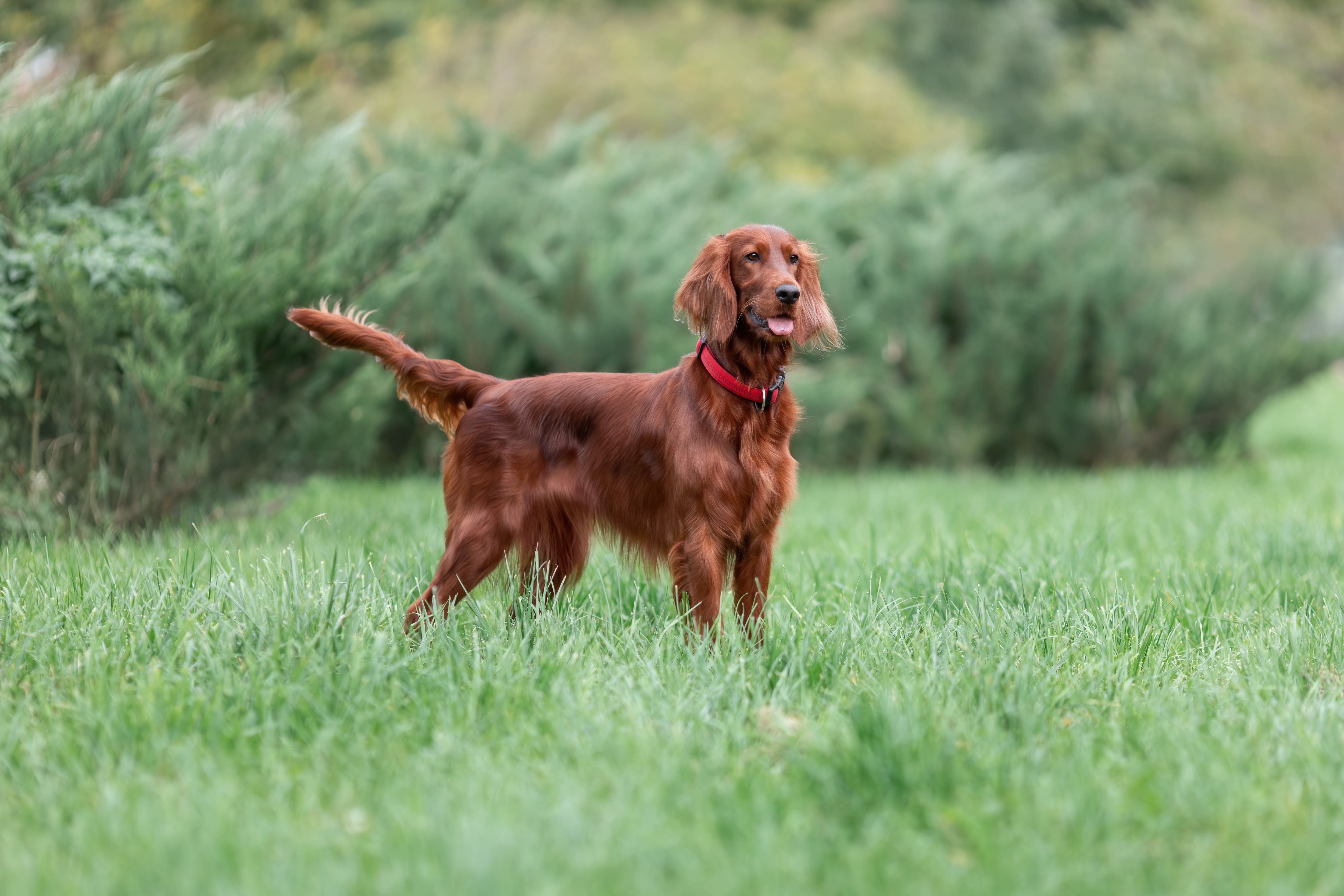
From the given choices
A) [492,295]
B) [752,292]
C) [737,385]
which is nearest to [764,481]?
[737,385]

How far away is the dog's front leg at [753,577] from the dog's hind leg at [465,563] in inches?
26.7

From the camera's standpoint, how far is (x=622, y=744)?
92.7 inches

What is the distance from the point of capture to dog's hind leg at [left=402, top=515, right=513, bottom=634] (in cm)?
327

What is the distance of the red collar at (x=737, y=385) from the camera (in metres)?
3.21

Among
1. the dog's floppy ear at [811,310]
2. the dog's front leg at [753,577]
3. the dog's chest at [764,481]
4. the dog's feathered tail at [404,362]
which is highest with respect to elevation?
the dog's floppy ear at [811,310]

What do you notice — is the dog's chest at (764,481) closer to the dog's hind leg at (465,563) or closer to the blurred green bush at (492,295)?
the dog's hind leg at (465,563)

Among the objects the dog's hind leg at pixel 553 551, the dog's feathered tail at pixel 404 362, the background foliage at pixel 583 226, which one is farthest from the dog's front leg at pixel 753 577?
the background foliage at pixel 583 226

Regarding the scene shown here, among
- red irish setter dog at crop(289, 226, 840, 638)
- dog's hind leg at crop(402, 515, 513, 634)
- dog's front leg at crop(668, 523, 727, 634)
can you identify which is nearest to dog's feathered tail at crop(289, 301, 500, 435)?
red irish setter dog at crop(289, 226, 840, 638)

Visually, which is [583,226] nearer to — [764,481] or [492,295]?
[492,295]

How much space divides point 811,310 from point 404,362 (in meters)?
1.25

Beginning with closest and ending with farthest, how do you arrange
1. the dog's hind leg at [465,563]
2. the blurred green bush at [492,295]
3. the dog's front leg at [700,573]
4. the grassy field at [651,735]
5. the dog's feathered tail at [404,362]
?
1. the grassy field at [651,735]
2. the dog's front leg at [700,573]
3. the dog's hind leg at [465,563]
4. the dog's feathered tail at [404,362]
5. the blurred green bush at [492,295]

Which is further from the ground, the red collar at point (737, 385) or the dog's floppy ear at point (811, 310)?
the dog's floppy ear at point (811, 310)

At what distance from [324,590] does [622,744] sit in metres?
1.07

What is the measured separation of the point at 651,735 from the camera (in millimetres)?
2438
